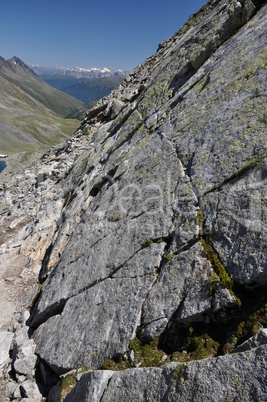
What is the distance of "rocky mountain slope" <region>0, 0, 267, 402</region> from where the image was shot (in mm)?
6953

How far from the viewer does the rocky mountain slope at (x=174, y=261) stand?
6953mm

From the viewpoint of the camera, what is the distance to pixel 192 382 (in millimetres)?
6027

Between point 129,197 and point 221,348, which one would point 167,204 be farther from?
point 221,348

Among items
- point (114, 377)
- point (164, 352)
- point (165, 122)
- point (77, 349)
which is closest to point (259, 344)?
point (164, 352)

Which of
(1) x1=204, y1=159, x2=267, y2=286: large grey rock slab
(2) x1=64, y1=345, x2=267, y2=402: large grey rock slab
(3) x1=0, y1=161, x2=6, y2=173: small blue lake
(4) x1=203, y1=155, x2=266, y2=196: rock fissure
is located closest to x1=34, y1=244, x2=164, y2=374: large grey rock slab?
(2) x1=64, y1=345, x2=267, y2=402: large grey rock slab

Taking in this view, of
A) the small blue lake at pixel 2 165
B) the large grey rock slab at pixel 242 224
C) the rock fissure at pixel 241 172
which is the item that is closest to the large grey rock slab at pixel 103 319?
the large grey rock slab at pixel 242 224

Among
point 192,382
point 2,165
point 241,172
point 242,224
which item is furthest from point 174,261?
point 2,165

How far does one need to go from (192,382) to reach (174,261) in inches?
146

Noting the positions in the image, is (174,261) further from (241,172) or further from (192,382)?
(241,172)

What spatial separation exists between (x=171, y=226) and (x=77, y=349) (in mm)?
6212

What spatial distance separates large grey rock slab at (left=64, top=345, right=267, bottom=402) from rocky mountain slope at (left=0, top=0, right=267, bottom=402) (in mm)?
25

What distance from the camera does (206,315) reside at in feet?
24.8

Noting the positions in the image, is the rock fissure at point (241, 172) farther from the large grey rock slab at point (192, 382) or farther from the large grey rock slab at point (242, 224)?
the large grey rock slab at point (192, 382)

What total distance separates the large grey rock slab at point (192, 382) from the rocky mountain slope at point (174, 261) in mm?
25
